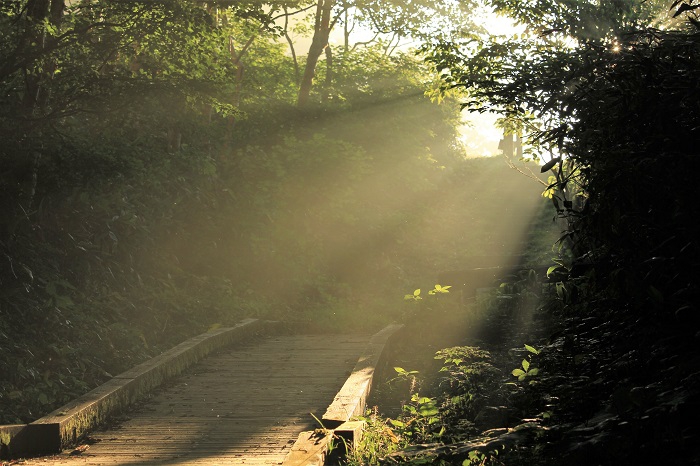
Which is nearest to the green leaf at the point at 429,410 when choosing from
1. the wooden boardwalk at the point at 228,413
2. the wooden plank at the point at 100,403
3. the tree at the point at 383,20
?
the wooden boardwalk at the point at 228,413

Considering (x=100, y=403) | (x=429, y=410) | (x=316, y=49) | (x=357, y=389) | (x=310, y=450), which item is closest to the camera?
(x=310, y=450)

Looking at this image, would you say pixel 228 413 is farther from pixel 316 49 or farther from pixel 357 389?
pixel 316 49

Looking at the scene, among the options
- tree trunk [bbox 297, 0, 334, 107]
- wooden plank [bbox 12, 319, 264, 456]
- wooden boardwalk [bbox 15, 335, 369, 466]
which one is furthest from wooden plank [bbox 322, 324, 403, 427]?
tree trunk [bbox 297, 0, 334, 107]

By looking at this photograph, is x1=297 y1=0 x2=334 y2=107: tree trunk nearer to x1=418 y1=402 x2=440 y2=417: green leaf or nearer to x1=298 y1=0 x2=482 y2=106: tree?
x1=298 y1=0 x2=482 y2=106: tree

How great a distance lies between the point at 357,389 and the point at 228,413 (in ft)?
4.82

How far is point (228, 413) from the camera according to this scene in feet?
26.7

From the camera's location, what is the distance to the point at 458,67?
10.4 meters

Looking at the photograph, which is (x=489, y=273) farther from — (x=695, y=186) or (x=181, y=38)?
(x=695, y=186)

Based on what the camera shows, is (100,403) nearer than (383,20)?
Yes

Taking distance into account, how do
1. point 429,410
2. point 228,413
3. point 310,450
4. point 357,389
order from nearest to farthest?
point 310,450, point 429,410, point 357,389, point 228,413

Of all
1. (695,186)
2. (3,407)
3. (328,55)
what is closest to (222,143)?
(328,55)

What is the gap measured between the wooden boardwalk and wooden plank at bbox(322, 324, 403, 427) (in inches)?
15.6

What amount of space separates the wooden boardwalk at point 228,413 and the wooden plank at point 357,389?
1.30 ft

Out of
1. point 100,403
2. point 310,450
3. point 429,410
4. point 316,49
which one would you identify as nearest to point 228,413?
point 100,403
